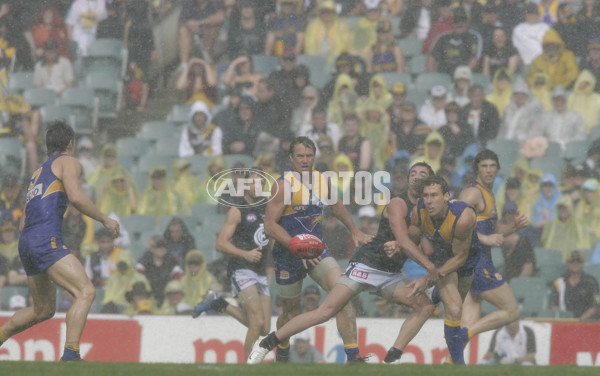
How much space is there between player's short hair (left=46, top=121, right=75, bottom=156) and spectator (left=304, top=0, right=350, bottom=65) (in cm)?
758

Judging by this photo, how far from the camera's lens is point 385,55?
15.0 meters

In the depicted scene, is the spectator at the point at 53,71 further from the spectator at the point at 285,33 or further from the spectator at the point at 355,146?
the spectator at the point at 355,146

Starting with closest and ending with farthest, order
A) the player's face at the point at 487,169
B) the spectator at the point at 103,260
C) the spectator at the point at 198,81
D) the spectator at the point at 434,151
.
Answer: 1. the player's face at the point at 487,169
2. the spectator at the point at 103,260
3. the spectator at the point at 434,151
4. the spectator at the point at 198,81

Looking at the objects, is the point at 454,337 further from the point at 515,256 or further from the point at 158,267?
the point at 158,267

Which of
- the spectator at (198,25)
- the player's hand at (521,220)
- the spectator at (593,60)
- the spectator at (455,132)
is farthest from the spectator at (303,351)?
the spectator at (593,60)

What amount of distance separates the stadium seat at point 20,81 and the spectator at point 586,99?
27.7 feet

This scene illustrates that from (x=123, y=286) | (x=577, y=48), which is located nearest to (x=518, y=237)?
(x=577, y=48)

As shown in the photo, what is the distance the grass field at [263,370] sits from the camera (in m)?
7.03

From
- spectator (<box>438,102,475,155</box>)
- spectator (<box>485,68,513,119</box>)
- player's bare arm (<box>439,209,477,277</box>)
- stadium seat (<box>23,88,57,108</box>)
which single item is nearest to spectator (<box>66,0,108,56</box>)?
stadium seat (<box>23,88,57,108</box>)

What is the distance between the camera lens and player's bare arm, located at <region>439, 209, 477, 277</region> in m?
8.23

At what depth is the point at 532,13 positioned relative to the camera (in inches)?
598

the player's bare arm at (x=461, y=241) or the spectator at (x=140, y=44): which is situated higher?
the spectator at (x=140, y=44)

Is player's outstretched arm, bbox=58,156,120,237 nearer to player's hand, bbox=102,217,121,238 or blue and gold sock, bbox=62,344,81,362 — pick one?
player's hand, bbox=102,217,121,238

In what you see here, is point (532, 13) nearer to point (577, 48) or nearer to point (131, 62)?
point (577, 48)
